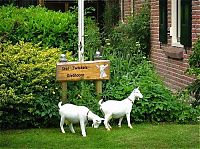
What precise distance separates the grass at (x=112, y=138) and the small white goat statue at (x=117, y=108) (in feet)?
0.64

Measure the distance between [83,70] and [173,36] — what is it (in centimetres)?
448

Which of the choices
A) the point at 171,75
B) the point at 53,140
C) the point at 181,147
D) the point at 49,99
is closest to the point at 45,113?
the point at 49,99

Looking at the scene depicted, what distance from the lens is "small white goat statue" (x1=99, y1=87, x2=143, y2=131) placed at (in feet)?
30.4

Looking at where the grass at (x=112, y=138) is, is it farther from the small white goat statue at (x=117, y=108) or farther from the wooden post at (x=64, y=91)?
the wooden post at (x=64, y=91)

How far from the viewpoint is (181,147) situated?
318 inches

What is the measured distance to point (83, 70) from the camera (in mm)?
10031

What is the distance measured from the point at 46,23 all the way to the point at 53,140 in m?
3.74

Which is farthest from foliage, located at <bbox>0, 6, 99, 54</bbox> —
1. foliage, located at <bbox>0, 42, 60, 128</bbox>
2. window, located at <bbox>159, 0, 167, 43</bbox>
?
window, located at <bbox>159, 0, 167, 43</bbox>

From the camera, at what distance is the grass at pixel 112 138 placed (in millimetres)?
8281

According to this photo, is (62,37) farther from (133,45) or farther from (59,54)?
(133,45)

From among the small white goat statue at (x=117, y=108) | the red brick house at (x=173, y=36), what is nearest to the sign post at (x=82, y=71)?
the small white goat statue at (x=117, y=108)

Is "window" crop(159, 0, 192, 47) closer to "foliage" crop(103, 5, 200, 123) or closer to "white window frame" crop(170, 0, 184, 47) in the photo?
"white window frame" crop(170, 0, 184, 47)

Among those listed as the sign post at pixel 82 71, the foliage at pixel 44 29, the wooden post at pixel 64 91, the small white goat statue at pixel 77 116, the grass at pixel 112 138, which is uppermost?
the foliage at pixel 44 29

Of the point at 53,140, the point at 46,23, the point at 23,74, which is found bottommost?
the point at 53,140
